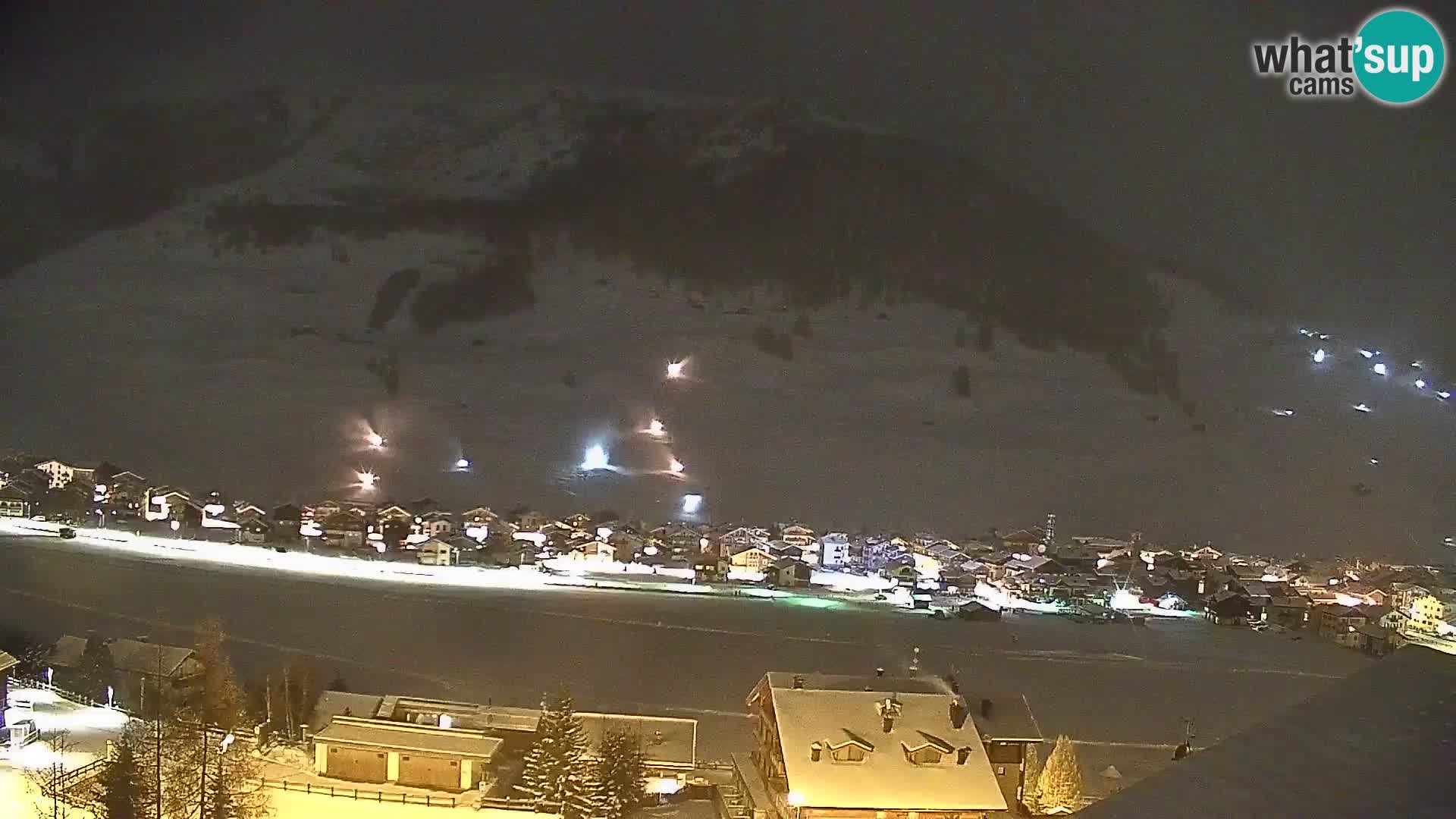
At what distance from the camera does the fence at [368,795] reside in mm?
3703

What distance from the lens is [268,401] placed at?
707 cm

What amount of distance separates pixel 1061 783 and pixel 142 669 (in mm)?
3889

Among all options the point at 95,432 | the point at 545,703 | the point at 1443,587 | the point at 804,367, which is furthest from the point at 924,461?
the point at 95,432

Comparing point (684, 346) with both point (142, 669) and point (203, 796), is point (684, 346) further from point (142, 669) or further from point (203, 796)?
point (203, 796)

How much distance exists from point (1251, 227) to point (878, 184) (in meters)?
2.98

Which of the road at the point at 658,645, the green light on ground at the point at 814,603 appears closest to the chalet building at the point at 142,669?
the road at the point at 658,645

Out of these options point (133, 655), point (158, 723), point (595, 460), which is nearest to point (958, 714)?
point (158, 723)

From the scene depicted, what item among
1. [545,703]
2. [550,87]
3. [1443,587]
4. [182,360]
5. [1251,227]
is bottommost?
[545,703]

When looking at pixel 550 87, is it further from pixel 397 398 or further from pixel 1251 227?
pixel 1251 227

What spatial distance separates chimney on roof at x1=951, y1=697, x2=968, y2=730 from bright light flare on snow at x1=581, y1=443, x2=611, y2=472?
3.20 m

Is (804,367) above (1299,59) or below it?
below

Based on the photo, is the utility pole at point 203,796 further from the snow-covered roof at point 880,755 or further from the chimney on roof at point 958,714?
the chimney on roof at point 958,714

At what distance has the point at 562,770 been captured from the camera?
12.1 feet

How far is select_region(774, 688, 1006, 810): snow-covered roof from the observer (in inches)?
138
